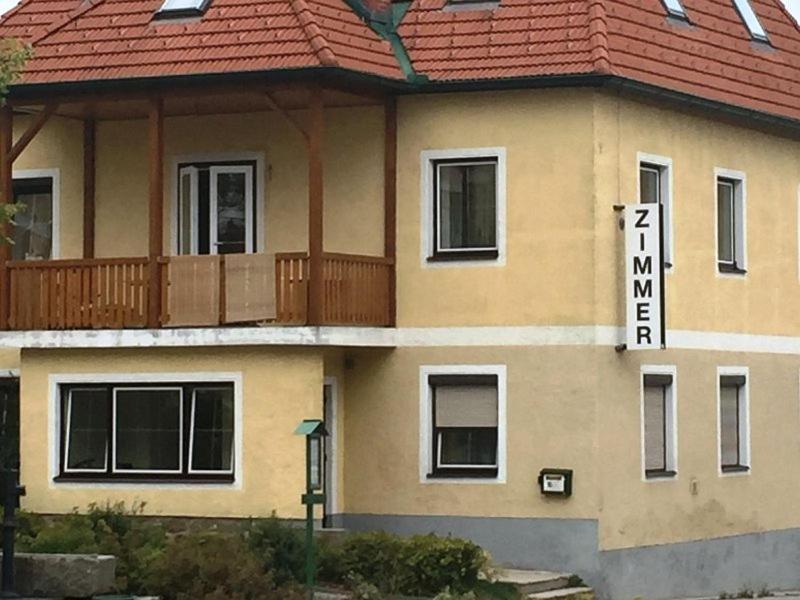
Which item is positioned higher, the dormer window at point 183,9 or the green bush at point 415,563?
the dormer window at point 183,9

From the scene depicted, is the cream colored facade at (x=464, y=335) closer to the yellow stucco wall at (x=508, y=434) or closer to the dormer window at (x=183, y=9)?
the yellow stucco wall at (x=508, y=434)

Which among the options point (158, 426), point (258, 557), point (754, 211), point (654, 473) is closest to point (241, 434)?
point (158, 426)

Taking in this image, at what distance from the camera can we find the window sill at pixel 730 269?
115 feet

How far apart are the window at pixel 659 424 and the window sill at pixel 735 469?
1.80 meters

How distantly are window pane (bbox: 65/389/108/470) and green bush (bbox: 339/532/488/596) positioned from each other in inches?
189

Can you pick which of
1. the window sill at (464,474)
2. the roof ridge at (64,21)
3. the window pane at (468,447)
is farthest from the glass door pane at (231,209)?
the window sill at (464,474)

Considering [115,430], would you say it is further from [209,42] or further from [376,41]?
[376,41]

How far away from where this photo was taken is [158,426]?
32188 mm

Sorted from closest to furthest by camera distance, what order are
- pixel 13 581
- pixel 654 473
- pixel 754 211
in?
pixel 13 581
pixel 654 473
pixel 754 211

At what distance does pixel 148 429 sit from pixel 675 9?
10.2 m

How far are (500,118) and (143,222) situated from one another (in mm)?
5502

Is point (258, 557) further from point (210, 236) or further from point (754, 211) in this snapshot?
point (754, 211)

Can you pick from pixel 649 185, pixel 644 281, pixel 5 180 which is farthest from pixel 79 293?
pixel 649 185

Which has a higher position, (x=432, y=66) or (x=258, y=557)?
(x=432, y=66)
